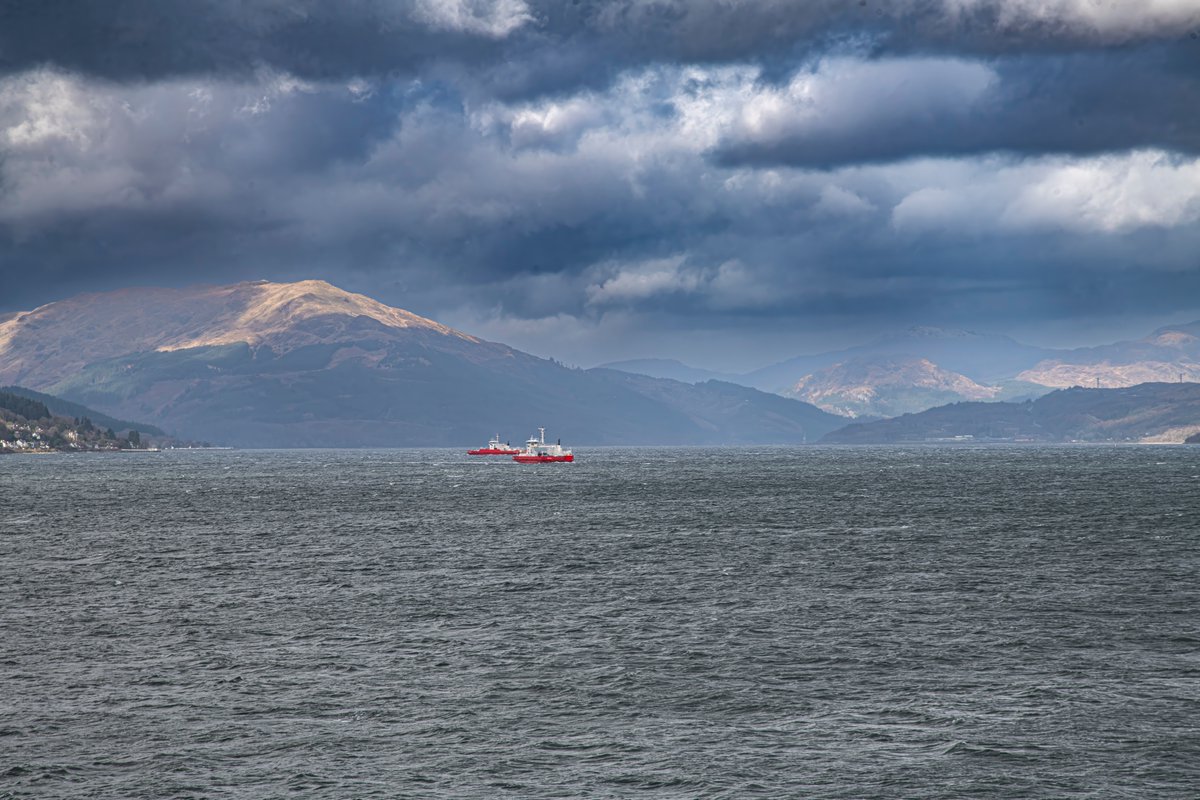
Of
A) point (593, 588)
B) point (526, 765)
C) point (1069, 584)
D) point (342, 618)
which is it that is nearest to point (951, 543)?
point (1069, 584)

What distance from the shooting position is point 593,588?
332 feet

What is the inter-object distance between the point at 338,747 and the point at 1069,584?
69.3 meters

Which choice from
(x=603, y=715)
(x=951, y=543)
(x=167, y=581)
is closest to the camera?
(x=603, y=715)

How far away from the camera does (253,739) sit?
54.1 metres

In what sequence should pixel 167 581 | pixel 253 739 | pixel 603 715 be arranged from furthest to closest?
pixel 167 581
pixel 603 715
pixel 253 739

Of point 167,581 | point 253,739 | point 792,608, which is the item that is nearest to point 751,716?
point 253,739

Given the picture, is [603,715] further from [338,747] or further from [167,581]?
[167,581]

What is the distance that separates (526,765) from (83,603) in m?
58.2

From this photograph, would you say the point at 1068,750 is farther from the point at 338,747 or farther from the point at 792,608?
the point at 792,608

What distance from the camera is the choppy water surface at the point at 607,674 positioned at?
49.1 meters

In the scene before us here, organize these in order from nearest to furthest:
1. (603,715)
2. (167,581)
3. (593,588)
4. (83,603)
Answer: (603,715) → (83,603) → (593,588) → (167,581)

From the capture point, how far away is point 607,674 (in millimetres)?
66500

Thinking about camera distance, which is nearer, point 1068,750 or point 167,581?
point 1068,750

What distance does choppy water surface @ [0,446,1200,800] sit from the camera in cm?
4906
